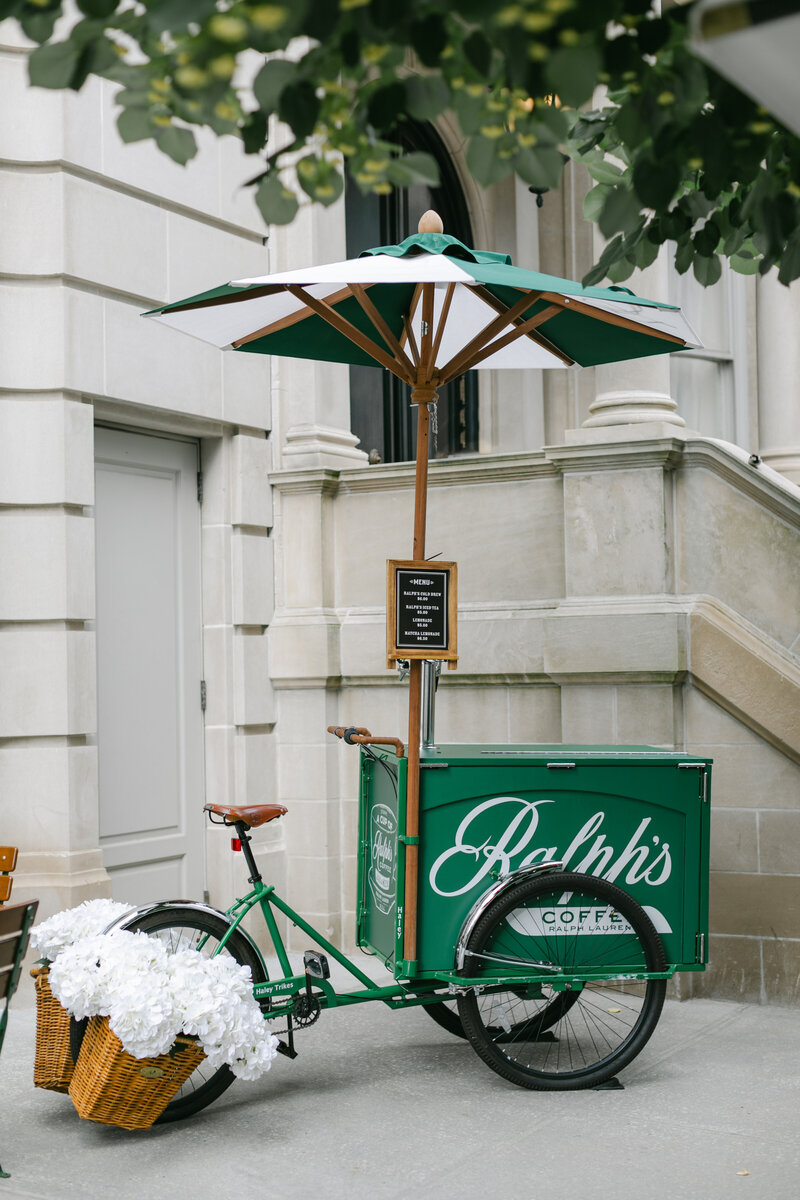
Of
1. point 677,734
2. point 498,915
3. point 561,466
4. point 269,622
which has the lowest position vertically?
point 498,915

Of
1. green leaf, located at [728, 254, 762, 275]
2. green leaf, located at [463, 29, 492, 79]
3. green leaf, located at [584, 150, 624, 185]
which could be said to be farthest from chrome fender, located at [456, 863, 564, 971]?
green leaf, located at [463, 29, 492, 79]

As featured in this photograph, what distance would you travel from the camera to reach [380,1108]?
16.3 feet

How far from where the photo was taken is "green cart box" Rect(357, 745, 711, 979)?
5.19 metres

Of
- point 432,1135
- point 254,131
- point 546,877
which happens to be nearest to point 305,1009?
point 432,1135

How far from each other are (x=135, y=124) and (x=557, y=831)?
353cm

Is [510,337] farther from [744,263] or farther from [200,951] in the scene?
[200,951]

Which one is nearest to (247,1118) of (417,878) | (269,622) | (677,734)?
(417,878)

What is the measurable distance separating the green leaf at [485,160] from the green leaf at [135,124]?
0.59 m

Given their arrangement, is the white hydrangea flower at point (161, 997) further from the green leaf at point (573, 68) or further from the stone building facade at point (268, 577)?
the green leaf at point (573, 68)

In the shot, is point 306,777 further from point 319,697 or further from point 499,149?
point 499,149

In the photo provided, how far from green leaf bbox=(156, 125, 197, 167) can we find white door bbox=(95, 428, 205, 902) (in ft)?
15.3

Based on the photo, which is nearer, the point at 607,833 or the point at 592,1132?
the point at 592,1132

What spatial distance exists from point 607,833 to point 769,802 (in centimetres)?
158

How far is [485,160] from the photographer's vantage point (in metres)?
2.45
